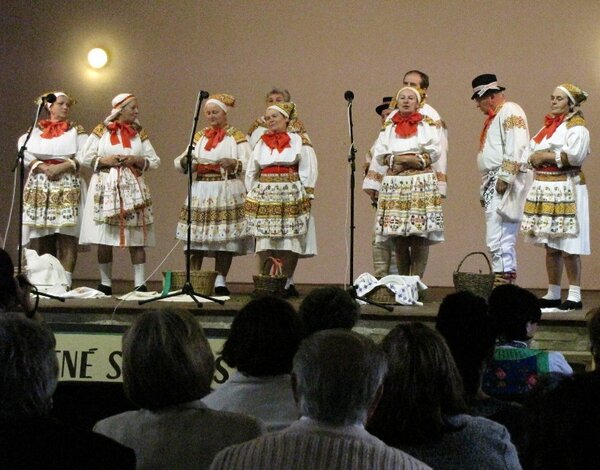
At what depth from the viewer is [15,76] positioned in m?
9.02

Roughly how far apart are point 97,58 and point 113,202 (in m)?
2.81

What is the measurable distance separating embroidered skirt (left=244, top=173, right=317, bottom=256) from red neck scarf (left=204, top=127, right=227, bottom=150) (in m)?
0.44

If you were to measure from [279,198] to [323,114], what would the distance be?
2.56 m

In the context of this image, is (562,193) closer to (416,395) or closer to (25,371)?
(416,395)

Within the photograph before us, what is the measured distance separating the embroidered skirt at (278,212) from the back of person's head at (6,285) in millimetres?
3242

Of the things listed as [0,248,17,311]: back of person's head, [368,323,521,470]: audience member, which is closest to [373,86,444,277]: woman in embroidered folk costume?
[0,248,17,311]: back of person's head

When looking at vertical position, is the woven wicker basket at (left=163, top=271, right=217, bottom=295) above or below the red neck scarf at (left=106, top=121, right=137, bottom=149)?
below

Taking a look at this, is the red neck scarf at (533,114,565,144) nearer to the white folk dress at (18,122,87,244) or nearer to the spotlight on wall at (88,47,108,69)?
the white folk dress at (18,122,87,244)

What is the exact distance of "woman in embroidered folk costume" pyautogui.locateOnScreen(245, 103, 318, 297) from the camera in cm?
650

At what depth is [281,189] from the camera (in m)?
6.51

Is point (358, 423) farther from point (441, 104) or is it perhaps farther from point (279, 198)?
point (441, 104)

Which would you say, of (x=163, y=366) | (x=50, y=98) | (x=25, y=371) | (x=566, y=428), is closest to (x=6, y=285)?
(x=163, y=366)

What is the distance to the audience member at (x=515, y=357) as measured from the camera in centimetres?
296

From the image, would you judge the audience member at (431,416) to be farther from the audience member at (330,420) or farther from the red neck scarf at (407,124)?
the red neck scarf at (407,124)
